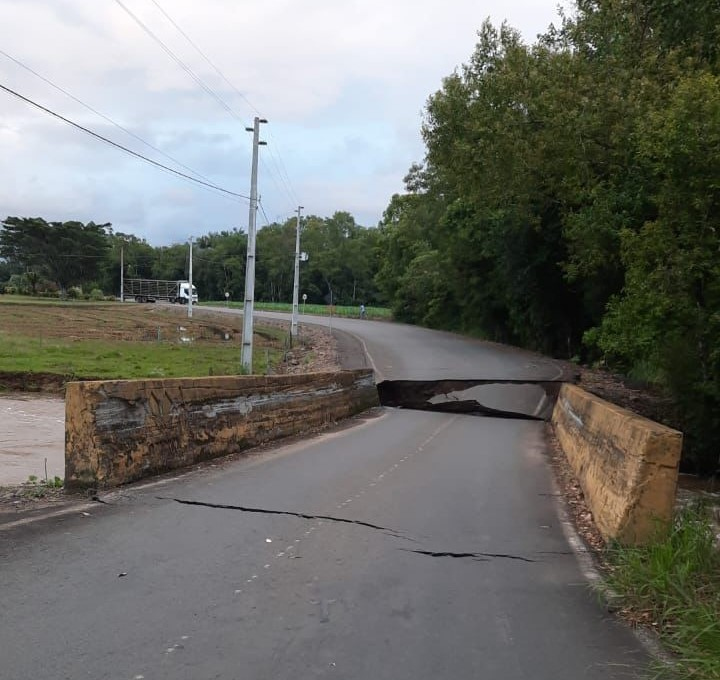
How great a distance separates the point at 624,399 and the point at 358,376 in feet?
26.2

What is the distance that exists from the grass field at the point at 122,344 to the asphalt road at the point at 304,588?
19720 millimetres

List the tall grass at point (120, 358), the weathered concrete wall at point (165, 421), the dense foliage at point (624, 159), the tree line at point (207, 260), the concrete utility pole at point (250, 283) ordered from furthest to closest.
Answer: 1. the tree line at point (207, 260)
2. the tall grass at point (120, 358)
3. the concrete utility pole at point (250, 283)
4. the dense foliage at point (624, 159)
5. the weathered concrete wall at point (165, 421)

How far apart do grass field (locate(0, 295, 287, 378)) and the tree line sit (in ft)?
83.9

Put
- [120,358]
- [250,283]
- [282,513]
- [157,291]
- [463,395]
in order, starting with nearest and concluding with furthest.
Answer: [282,513] < [463,395] < [250,283] < [120,358] < [157,291]

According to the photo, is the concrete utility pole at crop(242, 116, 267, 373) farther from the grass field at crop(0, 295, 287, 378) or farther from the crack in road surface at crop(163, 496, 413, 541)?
the crack in road surface at crop(163, 496, 413, 541)

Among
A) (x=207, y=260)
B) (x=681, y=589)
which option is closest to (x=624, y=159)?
(x=681, y=589)

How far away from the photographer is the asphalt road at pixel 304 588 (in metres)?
3.73

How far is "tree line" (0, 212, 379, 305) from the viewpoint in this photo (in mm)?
102125

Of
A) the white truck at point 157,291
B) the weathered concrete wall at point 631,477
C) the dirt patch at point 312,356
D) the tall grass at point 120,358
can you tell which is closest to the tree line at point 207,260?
the white truck at point 157,291

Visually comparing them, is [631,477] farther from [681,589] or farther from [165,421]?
[165,421]

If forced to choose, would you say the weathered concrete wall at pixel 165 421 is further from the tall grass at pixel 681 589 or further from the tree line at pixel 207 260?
the tree line at pixel 207 260

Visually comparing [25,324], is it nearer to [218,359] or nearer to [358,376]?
[218,359]

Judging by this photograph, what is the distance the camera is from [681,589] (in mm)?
4559

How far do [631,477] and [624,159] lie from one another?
14.7 meters
